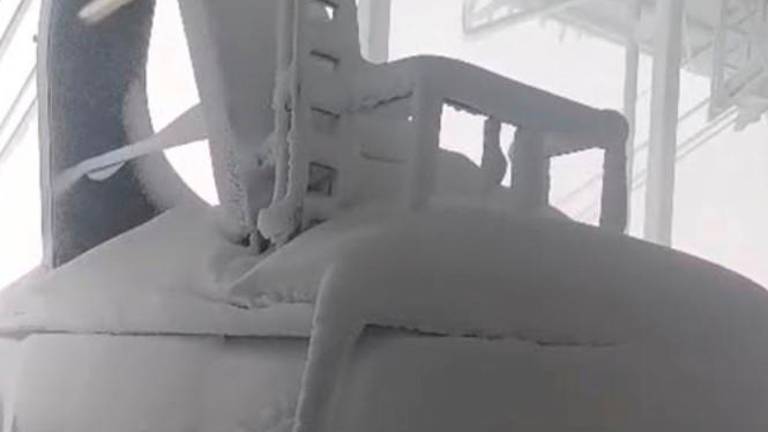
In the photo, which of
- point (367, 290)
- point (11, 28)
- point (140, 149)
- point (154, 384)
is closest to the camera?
point (367, 290)

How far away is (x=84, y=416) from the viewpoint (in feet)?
2.44

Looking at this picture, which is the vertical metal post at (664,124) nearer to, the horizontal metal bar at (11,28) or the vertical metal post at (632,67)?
the vertical metal post at (632,67)

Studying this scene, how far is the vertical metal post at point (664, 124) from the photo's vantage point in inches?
118

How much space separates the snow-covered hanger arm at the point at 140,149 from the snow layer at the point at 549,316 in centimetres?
27

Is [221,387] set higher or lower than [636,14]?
lower

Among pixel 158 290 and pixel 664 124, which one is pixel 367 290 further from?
pixel 664 124

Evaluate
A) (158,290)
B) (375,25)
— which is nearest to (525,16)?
(375,25)

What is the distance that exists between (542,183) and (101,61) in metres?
0.43

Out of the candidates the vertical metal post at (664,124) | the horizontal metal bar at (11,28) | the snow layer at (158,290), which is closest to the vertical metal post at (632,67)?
the vertical metal post at (664,124)

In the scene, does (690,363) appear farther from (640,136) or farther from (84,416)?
(640,136)

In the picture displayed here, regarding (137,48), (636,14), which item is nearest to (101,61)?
(137,48)

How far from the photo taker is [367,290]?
0.56 meters

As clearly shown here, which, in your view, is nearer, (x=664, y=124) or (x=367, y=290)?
(x=367, y=290)

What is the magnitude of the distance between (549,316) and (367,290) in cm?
12
